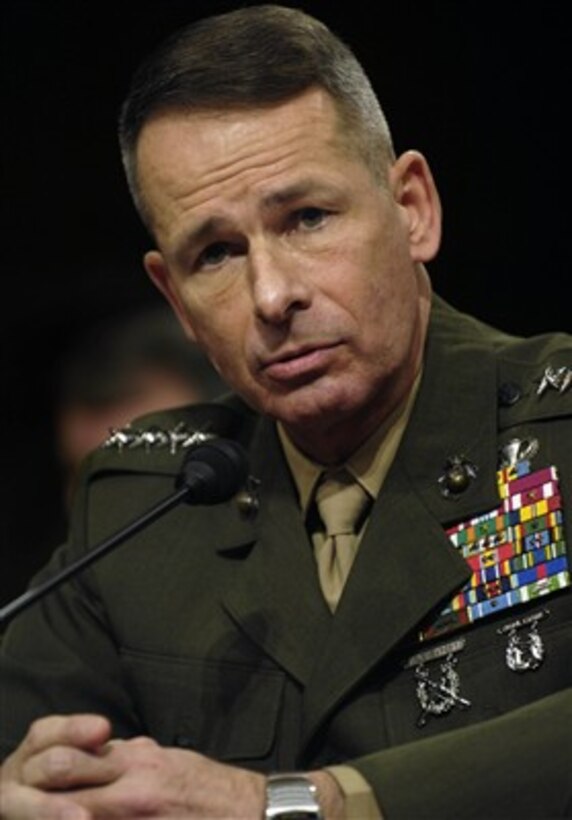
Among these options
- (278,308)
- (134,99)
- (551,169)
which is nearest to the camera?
(278,308)

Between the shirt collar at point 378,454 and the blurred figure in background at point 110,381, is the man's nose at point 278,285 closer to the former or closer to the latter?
the shirt collar at point 378,454

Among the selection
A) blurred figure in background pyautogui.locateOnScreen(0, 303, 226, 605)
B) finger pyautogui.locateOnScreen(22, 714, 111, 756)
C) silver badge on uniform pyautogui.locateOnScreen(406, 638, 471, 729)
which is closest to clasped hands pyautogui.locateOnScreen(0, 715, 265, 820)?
finger pyautogui.locateOnScreen(22, 714, 111, 756)

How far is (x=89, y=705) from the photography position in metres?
2.75

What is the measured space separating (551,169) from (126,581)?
1.20 m

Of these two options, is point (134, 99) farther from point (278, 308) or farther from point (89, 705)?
point (89, 705)

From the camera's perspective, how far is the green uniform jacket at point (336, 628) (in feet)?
7.32

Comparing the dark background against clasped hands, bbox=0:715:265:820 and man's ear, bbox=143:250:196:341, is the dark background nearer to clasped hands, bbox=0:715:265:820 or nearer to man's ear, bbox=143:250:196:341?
man's ear, bbox=143:250:196:341

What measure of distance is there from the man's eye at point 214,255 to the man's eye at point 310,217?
0.12m

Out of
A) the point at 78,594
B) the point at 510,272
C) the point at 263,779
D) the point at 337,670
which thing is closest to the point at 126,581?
the point at 78,594

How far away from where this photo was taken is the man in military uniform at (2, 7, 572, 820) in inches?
96.4

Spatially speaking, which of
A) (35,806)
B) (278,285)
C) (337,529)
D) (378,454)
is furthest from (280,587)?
(35,806)

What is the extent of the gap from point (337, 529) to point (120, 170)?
5.33 ft

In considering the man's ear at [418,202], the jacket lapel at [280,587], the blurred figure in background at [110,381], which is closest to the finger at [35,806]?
the jacket lapel at [280,587]

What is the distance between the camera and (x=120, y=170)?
4.05 meters
